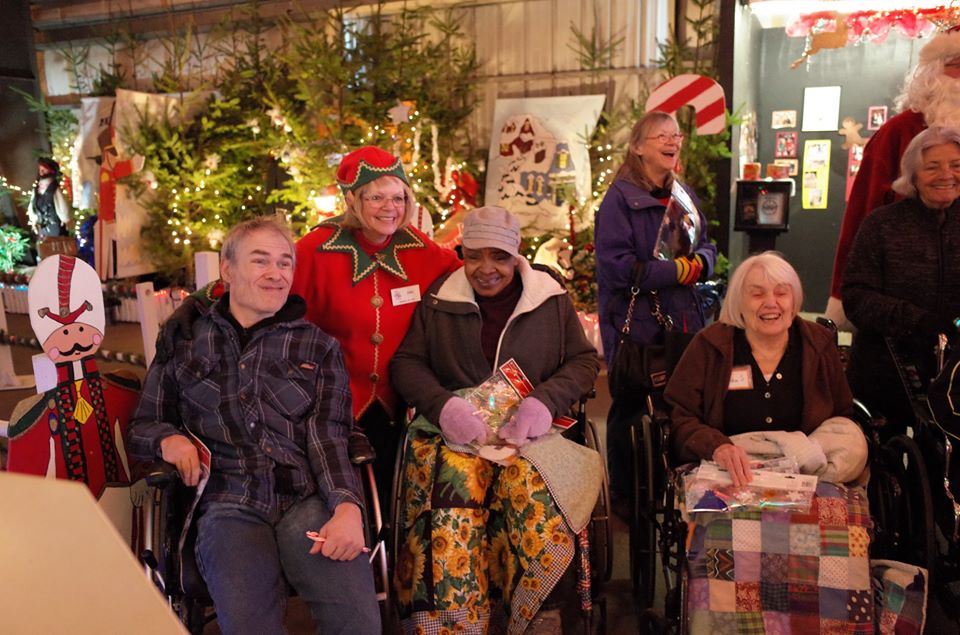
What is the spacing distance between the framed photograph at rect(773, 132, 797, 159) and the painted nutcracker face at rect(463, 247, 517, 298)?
4557mm

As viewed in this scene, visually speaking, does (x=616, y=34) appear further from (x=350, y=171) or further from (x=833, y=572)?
(x=833, y=572)

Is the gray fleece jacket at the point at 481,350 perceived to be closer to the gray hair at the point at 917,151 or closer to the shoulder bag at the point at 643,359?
the shoulder bag at the point at 643,359

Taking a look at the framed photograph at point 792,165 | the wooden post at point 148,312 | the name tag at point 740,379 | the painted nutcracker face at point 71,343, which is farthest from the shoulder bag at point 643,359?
the framed photograph at point 792,165

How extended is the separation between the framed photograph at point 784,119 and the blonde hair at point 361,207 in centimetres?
458

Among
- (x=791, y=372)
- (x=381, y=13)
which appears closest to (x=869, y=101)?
(x=381, y=13)

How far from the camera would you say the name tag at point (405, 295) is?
2727mm

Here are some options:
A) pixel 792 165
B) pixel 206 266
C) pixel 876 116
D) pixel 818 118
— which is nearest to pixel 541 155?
pixel 792 165

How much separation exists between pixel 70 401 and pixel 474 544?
4.21 feet

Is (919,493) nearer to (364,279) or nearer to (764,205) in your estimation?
(364,279)

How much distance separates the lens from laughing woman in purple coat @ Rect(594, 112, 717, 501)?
3.03 m

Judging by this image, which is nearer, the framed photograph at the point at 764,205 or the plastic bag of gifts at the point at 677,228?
the plastic bag of gifts at the point at 677,228

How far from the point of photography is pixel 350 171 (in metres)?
2.70

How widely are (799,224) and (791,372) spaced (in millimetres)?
4444

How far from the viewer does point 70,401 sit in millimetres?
2389
